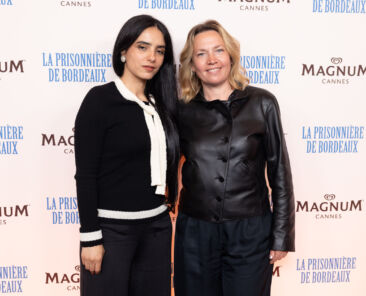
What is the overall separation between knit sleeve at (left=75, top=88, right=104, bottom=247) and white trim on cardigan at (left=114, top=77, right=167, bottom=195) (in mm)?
156

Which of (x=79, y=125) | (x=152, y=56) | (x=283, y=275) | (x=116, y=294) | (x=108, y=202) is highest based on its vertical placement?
(x=152, y=56)

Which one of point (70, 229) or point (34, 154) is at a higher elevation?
point (34, 154)

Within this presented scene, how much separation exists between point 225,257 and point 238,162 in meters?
0.43

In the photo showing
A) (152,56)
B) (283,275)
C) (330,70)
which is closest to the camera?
(152,56)

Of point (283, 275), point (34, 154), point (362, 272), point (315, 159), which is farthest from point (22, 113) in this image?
point (362, 272)

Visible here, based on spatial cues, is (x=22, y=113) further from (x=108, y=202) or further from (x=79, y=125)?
(x=108, y=202)

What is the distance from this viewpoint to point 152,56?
56.1 inches

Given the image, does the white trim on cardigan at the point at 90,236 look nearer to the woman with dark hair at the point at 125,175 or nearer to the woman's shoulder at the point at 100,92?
the woman with dark hair at the point at 125,175

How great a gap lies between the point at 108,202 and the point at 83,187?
4.7 inches

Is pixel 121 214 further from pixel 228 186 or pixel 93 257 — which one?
pixel 228 186

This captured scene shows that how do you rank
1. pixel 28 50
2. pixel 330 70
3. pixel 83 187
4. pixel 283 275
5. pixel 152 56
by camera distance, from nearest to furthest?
1. pixel 83 187
2. pixel 152 56
3. pixel 28 50
4. pixel 330 70
5. pixel 283 275

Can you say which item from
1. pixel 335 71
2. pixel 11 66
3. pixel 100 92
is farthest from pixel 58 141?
pixel 335 71

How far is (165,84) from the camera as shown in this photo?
1633 millimetres

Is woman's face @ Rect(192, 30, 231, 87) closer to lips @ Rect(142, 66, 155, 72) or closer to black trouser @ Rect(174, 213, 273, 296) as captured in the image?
Result: lips @ Rect(142, 66, 155, 72)
